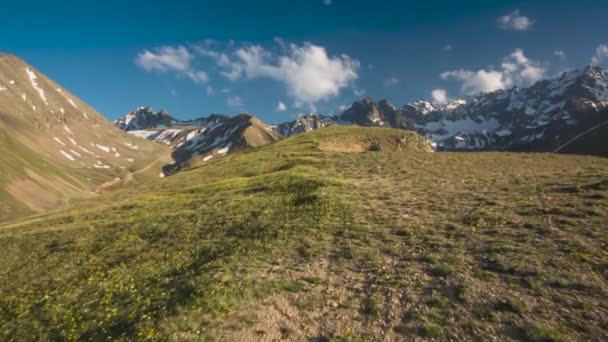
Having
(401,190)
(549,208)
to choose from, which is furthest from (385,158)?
(549,208)

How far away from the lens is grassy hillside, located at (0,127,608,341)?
53.7 ft

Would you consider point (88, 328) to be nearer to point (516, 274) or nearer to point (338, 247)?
point (338, 247)

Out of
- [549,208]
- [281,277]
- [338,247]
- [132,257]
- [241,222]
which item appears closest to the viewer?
[281,277]

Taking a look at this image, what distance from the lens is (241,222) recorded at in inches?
1366

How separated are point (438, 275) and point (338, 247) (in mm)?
7767

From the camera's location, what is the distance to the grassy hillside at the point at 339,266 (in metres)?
16.4

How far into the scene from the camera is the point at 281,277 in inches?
843

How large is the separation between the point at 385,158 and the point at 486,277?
45866 mm

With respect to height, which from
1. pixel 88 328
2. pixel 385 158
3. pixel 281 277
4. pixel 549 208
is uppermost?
pixel 385 158

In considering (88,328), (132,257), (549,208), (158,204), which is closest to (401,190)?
(549,208)

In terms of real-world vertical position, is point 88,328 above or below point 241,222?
below

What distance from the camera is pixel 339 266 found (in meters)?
22.2

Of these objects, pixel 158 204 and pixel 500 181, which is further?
pixel 158 204

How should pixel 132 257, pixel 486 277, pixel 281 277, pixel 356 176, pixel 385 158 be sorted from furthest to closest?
pixel 385 158 < pixel 356 176 < pixel 132 257 < pixel 281 277 < pixel 486 277
